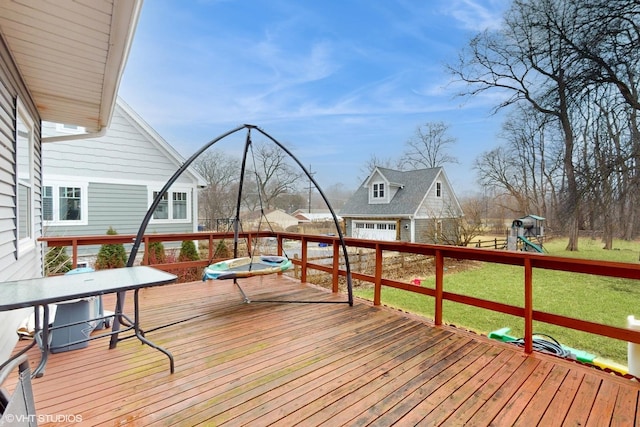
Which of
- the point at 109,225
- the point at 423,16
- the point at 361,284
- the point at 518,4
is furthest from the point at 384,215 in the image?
the point at 109,225

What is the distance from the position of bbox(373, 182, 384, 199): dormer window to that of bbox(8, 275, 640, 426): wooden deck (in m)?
12.9

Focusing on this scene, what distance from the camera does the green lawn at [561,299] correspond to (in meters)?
5.03

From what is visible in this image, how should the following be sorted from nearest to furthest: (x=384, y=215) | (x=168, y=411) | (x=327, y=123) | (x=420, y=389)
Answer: (x=168, y=411) < (x=420, y=389) < (x=384, y=215) < (x=327, y=123)

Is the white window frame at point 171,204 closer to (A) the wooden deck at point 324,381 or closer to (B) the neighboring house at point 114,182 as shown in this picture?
(B) the neighboring house at point 114,182

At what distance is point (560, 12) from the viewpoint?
232 inches

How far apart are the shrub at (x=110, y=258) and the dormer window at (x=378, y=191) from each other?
1191 centimetres

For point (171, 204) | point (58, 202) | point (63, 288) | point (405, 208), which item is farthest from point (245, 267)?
point (405, 208)

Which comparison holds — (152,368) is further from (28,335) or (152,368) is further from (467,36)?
(467,36)

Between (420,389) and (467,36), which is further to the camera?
(467,36)

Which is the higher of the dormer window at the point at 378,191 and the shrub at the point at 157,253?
the dormer window at the point at 378,191

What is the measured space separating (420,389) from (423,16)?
40.2 ft

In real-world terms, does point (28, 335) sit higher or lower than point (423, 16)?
lower

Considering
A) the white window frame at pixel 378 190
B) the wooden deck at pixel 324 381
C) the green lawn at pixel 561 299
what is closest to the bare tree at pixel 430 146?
the white window frame at pixel 378 190

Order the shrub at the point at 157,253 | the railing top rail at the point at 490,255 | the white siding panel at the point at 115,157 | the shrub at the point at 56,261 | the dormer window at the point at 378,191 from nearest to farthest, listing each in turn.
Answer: the railing top rail at the point at 490,255 < the shrub at the point at 56,261 < the shrub at the point at 157,253 < the white siding panel at the point at 115,157 < the dormer window at the point at 378,191
